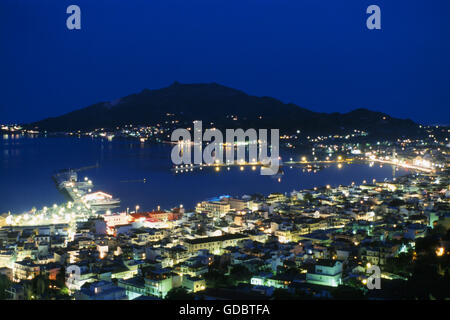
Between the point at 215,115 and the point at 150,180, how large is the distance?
98.9 ft

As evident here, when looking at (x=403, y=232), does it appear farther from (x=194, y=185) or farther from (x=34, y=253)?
(x=194, y=185)

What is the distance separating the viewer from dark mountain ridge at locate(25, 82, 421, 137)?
3302 centimetres

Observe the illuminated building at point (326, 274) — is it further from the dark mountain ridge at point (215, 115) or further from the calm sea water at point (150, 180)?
the dark mountain ridge at point (215, 115)

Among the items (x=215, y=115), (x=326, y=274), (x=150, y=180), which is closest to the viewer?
(x=326, y=274)

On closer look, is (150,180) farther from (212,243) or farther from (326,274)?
(326,274)

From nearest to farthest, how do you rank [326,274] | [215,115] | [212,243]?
[326,274] → [212,243] → [215,115]

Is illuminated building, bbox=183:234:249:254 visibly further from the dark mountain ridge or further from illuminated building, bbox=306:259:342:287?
the dark mountain ridge

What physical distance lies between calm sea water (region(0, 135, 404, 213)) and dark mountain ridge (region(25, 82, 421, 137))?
1607cm

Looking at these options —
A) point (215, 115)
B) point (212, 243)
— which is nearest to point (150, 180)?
point (212, 243)

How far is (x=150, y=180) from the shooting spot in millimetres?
13102

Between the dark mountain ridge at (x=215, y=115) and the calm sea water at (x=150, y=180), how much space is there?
16.1m

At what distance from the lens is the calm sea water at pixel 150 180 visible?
10289mm

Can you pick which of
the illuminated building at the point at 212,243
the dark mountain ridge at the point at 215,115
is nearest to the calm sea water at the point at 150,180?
the illuminated building at the point at 212,243
